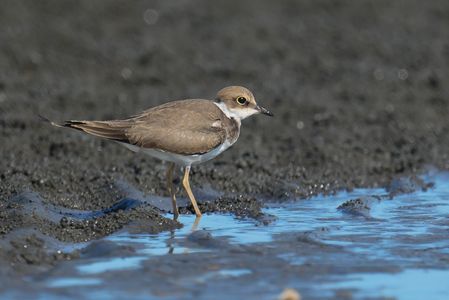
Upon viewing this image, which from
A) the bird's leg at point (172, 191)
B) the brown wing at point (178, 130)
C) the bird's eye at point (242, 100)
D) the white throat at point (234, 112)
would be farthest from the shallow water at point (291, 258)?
the bird's eye at point (242, 100)

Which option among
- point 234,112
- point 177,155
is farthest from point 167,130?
point 234,112

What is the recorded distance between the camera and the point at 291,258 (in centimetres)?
789

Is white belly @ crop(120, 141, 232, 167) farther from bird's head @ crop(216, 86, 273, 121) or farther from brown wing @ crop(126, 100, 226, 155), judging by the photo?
bird's head @ crop(216, 86, 273, 121)

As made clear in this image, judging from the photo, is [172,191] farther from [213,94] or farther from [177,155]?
[213,94]

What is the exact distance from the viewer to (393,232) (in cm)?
883

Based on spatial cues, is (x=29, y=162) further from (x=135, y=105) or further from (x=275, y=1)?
(x=275, y=1)

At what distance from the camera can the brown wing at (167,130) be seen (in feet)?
30.5

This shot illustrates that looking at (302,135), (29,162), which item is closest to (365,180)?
(302,135)

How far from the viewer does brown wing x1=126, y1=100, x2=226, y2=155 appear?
9.30m

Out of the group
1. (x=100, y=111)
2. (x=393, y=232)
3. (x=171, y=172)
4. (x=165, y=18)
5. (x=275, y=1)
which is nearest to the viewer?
(x=393, y=232)

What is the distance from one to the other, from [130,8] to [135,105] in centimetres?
507

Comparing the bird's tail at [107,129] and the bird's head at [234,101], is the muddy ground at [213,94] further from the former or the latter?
the bird's head at [234,101]

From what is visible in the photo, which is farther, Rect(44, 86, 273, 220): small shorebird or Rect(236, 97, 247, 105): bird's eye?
Rect(236, 97, 247, 105): bird's eye

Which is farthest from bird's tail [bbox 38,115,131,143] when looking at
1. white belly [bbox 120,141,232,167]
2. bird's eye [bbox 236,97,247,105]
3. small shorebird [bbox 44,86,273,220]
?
bird's eye [bbox 236,97,247,105]
